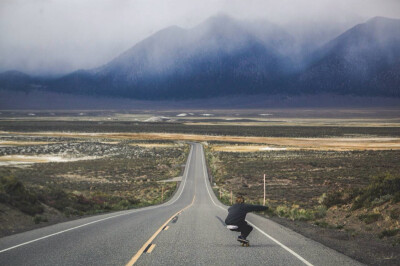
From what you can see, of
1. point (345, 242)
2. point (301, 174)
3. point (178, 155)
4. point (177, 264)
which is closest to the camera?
point (177, 264)

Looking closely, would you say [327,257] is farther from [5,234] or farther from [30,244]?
[5,234]

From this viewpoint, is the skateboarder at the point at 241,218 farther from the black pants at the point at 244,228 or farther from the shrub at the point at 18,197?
the shrub at the point at 18,197

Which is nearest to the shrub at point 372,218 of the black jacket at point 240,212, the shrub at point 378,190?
the shrub at point 378,190

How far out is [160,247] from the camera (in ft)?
33.4

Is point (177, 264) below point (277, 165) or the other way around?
the other way around

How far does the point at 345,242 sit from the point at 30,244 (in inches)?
→ 364

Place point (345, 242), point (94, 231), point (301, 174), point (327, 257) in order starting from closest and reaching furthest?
1. point (327, 257)
2. point (345, 242)
3. point (94, 231)
4. point (301, 174)

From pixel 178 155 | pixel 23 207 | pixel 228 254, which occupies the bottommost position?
Answer: pixel 178 155

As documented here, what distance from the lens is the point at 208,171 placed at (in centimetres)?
5888

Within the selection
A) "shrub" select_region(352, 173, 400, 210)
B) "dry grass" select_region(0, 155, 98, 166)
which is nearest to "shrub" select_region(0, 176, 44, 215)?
"shrub" select_region(352, 173, 400, 210)

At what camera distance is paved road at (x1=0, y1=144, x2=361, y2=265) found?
8.84 metres

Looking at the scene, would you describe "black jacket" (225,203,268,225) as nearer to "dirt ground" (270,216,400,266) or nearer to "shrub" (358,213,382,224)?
"dirt ground" (270,216,400,266)

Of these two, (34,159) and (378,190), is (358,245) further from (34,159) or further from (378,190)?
(34,159)

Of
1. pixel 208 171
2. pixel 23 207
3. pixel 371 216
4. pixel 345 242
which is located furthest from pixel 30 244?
pixel 208 171
